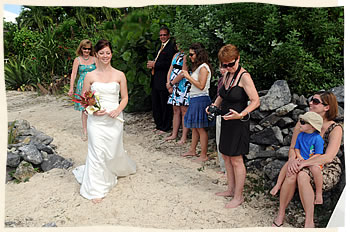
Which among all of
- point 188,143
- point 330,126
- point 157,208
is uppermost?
point 330,126

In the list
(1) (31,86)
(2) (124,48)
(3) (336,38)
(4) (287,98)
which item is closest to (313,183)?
(4) (287,98)

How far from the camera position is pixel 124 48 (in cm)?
681

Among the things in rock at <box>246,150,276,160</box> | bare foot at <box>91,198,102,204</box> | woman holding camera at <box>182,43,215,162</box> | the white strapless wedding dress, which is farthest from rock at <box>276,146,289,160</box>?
bare foot at <box>91,198,102,204</box>

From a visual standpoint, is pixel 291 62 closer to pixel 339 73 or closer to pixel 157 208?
pixel 339 73

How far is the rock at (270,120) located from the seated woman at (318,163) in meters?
1.04

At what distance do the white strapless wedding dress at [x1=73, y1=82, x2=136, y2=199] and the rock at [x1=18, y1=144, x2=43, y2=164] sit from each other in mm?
948

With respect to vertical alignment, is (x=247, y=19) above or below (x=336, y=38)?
above

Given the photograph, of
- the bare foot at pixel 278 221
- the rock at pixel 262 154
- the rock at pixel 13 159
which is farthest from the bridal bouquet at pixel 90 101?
the bare foot at pixel 278 221

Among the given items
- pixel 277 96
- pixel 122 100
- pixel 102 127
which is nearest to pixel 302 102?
pixel 277 96

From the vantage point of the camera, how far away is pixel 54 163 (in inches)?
187

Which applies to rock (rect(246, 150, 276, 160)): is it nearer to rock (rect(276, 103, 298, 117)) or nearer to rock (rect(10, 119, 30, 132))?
rock (rect(276, 103, 298, 117))

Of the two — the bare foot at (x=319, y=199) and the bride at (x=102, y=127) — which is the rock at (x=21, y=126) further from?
the bare foot at (x=319, y=199)

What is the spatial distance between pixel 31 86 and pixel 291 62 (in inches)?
327

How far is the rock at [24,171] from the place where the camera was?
441cm
